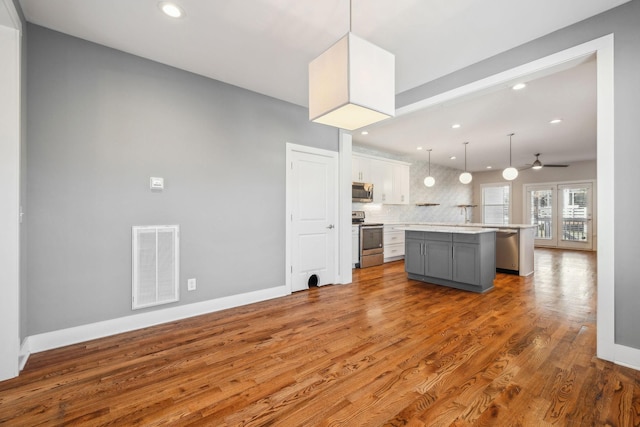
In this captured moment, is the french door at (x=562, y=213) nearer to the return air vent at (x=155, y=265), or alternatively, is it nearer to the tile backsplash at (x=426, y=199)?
the tile backsplash at (x=426, y=199)

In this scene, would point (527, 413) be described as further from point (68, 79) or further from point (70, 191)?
point (68, 79)

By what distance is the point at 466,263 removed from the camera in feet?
13.4

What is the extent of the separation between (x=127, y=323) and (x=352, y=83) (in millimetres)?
2942

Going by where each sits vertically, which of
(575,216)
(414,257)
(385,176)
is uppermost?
(385,176)

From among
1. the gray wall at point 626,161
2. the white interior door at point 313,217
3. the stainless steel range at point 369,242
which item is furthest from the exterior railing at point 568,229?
the gray wall at point 626,161

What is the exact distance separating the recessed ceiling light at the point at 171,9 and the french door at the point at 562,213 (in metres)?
10.8

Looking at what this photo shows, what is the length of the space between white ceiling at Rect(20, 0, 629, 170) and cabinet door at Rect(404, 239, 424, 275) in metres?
2.40

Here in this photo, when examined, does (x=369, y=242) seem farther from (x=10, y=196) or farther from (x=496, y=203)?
(x=496, y=203)

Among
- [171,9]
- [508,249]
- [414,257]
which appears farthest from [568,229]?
[171,9]

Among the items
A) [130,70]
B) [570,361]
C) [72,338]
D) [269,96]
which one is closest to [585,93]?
[570,361]

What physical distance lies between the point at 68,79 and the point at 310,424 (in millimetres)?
3310

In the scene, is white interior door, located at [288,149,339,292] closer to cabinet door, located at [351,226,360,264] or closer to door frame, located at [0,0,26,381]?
cabinet door, located at [351,226,360,264]

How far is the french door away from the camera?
860 centimetres

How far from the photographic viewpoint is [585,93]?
3785 millimetres
